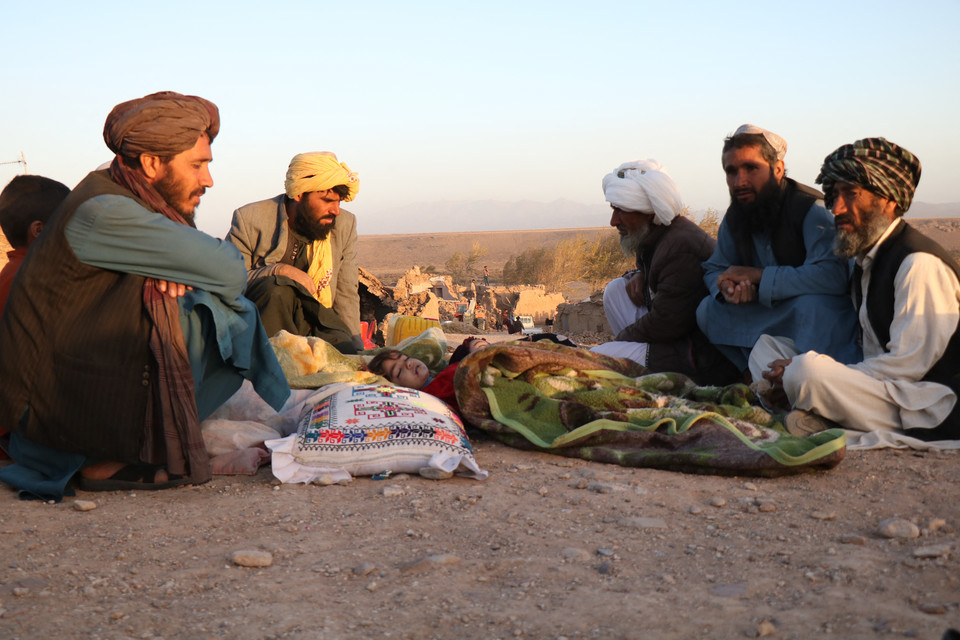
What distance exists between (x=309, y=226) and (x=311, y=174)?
42 centimetres

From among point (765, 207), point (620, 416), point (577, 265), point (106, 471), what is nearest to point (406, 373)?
point (620, 416)

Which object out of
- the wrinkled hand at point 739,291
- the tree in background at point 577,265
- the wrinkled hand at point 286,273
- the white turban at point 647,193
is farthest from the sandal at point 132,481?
the tree in background at point 577,265

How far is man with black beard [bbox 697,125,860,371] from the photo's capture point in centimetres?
500

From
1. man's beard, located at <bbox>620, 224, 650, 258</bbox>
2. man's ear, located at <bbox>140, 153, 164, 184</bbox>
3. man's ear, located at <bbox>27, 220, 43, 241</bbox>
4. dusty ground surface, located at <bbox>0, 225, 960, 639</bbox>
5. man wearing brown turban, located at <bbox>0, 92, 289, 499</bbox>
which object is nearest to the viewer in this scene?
dusty ground surface, located at <bbox>0, 225, 960, 639</bbox>

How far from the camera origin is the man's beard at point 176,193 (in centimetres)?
394

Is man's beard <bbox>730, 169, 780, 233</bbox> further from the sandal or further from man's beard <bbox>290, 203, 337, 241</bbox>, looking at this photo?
the sandal

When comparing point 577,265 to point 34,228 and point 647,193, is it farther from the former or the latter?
point 34,228

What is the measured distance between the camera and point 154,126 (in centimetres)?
382

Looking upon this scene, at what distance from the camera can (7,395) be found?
3.69 m

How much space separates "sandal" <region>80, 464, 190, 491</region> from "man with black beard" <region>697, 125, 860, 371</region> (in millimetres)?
3384

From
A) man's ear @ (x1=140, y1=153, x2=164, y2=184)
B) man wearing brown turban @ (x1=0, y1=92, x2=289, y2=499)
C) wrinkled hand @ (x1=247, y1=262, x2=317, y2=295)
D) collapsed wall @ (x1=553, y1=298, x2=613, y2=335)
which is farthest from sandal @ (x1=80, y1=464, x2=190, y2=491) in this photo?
collapsed wall @ (x1=553, y1=298, x2=613, y2=335)

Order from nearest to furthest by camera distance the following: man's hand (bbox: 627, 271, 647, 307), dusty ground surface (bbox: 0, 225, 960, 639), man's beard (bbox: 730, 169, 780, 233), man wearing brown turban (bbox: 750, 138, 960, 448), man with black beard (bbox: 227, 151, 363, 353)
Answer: dusty ground surface (bbox: 0, 225, 960, 639) < man wearing brown turban (bbox: 750, 138, 960, 448) < man's beard (bbox: 730, 169, 780, 233) < man's hand (bbox: 627, 271, 647, 307) < man with black beard (bbox: 227, 151, 363, 353)

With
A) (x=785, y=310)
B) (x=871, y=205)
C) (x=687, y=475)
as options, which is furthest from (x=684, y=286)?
(x=687, y=475)

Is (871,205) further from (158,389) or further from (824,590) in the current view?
(158,389)
